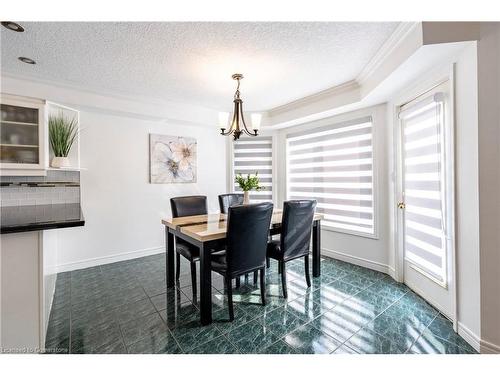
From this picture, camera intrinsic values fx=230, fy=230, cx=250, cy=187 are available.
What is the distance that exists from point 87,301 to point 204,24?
2.73m

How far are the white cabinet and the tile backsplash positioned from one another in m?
0.39

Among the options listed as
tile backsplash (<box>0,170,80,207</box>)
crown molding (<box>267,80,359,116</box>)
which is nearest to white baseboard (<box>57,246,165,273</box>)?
tile backsplash (<box>0,170,80,207</box>)

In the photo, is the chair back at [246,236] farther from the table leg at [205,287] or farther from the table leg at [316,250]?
the table leg at [316,250]

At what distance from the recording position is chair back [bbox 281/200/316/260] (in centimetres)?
231

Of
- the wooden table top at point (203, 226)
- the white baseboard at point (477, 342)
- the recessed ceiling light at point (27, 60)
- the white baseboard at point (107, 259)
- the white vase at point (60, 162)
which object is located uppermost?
the recessed ceiling light at point (27, 60)

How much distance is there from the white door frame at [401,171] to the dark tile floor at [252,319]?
9.8 inches

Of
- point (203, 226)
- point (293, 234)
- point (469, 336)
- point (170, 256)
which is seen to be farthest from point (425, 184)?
point (170, 256)

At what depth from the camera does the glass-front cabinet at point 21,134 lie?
2325mm

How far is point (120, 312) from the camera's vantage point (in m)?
2.07

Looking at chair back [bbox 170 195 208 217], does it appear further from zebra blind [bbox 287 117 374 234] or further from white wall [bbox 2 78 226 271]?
zebra blind [bbox 287 117 374 234]

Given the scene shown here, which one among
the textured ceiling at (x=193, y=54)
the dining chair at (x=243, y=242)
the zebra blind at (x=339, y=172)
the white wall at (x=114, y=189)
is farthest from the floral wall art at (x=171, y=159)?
the dining chair at (x=243, y=242)

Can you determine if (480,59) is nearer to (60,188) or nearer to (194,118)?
(194,118)
